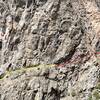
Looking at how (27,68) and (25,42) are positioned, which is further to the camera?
(25,42)

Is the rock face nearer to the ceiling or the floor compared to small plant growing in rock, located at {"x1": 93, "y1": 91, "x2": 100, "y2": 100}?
nearer to the ceiling

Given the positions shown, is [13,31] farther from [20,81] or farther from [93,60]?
[93,60]

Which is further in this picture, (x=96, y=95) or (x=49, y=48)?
(x=49, y=48)

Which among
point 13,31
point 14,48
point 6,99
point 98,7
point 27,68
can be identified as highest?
point 98,7

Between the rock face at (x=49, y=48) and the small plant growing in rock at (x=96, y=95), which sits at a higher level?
the rock face at (x=49, y=48)

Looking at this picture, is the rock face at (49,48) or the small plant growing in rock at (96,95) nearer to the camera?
the small plant growing in rock at (96,95)

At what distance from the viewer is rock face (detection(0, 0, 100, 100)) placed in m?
25.8

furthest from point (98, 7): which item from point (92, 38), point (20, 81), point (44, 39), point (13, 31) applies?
point (20, 81)

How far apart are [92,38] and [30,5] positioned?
29.6ft

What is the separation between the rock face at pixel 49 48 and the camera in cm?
2581

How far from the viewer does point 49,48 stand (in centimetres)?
2988

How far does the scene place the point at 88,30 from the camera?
30047 millimetres

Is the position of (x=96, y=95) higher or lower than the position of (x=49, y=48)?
lower

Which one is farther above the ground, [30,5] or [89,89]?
[30,5]
